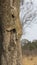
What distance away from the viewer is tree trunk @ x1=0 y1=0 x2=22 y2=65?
14.3 ft

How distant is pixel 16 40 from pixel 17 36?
0.30 ft

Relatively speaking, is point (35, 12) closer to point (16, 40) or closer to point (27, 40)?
point (27, 40)

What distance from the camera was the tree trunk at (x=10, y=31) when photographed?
4.35 metres

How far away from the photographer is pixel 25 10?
13.8 meters

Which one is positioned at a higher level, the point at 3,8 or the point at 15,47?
the point at 3,8

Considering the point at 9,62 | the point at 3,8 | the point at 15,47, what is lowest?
the point at 9,62

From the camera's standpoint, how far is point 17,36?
4543 millimetres

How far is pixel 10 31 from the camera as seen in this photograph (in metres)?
4.45

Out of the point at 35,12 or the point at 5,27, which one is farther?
the point at 35,12

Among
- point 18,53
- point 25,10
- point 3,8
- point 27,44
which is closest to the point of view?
point 3,8

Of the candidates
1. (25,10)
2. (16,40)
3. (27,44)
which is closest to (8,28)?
(16,40)

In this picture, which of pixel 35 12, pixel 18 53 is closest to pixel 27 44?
pixel 35 12

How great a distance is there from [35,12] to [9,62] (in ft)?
32.2

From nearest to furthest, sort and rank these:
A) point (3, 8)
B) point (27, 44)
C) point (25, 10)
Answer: point (3, 8) < point (25, 10) < point (27, 44)
